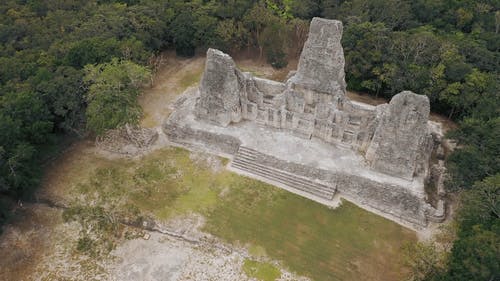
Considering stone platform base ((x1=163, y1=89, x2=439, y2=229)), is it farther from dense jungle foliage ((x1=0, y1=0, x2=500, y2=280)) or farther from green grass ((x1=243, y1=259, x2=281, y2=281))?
green grass ((x1=243, y1=259, x2=281, y2=281))

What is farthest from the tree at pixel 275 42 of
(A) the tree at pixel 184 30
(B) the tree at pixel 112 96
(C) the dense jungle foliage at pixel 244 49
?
(B) the tree at pixel 112 96

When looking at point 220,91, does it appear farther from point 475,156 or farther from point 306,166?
point 475,156

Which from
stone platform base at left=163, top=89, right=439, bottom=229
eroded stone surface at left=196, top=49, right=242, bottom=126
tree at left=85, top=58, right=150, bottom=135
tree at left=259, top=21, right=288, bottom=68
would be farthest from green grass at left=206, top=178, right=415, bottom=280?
tree at left=259, top=21, right=288, bottom=68

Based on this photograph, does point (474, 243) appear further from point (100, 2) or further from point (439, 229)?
point (100, 2)

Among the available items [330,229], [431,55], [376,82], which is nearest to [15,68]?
[330,229]

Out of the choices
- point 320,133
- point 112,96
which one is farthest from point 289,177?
point 112,96
